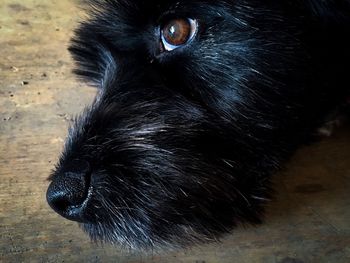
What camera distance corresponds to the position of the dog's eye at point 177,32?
37.6 inches

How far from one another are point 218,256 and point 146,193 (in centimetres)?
19

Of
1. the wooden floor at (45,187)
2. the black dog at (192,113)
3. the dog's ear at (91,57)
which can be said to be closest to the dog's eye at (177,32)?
the black dog at (192,113)

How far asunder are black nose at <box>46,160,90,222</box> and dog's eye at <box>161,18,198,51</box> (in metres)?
0.25

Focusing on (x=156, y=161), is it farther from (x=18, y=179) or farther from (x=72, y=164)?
(x=18, y=179)

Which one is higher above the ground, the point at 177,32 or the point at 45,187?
the point at 177,32

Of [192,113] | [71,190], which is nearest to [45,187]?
[71,190]

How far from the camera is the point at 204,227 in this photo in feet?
3.33

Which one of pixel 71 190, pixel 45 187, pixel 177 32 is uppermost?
pixel 177 32

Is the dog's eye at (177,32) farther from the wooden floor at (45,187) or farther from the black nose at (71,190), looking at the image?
the wooden floor at (45,187)

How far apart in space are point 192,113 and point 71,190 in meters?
0.24

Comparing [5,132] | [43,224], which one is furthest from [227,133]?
[5,132]

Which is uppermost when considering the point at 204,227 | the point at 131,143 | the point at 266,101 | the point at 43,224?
the point at 266,101

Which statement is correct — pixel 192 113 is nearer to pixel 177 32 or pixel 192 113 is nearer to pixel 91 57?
pixel 177 32

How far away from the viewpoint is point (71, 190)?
95cm
